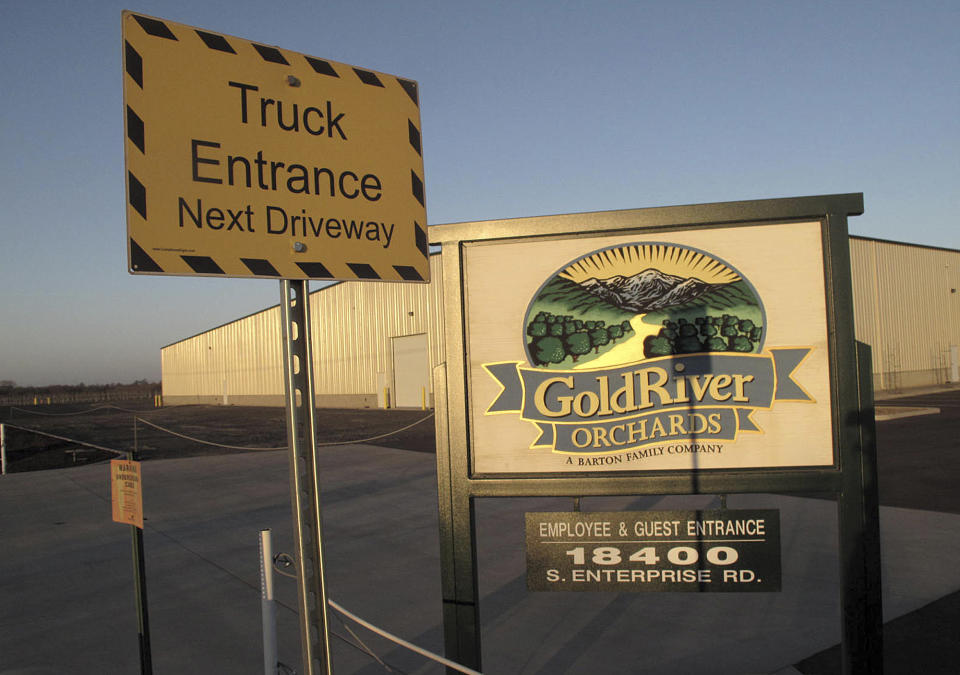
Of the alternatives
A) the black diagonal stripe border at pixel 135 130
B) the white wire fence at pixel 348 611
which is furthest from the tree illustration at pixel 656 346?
the black diagonal stripe border at pixel 135 130

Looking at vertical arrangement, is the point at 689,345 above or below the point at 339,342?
below

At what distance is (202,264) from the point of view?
2.51 m

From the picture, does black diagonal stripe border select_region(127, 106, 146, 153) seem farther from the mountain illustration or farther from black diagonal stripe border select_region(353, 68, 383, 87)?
the mountain illustration

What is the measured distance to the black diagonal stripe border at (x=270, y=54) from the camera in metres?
2.75

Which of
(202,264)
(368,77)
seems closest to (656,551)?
(202,264)

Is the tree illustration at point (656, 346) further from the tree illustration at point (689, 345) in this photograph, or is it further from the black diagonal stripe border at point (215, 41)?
the black diagonal stripe border at point (215, 41)

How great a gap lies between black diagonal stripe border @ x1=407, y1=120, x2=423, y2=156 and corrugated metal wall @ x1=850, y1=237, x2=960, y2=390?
36542 mm

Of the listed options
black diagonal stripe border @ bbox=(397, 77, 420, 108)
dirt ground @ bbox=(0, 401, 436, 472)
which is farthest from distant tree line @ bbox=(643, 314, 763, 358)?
dirt ground @ bbox=(0, 401, 436, 472)

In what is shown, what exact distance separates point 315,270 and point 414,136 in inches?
31.9

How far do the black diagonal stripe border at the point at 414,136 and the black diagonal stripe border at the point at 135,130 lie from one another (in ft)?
3.57

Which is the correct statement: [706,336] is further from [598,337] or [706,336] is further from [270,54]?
[270,54]

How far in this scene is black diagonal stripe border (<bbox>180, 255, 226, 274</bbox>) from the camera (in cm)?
247

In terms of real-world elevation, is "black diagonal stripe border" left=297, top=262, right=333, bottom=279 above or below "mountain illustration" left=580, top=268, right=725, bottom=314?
above

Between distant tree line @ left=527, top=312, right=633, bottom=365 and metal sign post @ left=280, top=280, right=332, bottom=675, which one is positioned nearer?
metal sign post @ left=280, top=280, right=332, bottom=675
